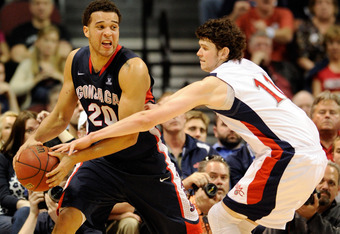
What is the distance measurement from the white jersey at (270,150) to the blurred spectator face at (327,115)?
230cm

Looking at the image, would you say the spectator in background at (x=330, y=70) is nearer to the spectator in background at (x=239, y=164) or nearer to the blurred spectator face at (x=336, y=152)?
the blurred spectator face at (x=336, y=152)

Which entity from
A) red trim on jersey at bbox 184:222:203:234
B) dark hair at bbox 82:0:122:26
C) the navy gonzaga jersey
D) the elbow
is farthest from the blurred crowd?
dark hair at bbox 82:0:122:26

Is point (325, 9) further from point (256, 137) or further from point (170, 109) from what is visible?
point (170, 109)

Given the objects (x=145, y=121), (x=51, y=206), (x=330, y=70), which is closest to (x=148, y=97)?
(x=145, y=121)

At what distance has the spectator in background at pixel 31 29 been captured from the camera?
9688 mm

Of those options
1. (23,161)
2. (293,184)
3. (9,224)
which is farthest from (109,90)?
(9,224)

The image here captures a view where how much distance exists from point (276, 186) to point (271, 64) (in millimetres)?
5574

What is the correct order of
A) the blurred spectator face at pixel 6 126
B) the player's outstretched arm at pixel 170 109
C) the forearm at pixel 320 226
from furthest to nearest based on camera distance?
the blurred spectator face at pixel 6 126 < the forearm at pixel 320 226 < the player's outstretched arm at pixel 170 109

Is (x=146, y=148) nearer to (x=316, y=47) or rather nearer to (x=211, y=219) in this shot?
(x=211, y=219)

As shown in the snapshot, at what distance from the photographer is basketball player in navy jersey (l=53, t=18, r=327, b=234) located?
3.92m

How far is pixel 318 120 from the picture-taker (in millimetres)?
6348

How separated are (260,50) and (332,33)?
3.90ft

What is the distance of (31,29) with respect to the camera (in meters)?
9.82

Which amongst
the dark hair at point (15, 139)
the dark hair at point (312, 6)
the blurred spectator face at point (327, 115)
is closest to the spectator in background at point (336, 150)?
the blurred spectator face at point (327, 115)
